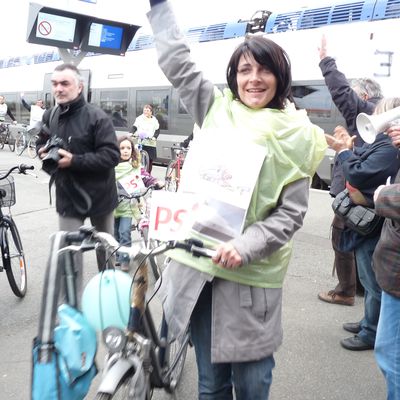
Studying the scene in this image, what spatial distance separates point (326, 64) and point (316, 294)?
2.02 meters

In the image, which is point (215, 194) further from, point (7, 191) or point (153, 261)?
point (7, 191)

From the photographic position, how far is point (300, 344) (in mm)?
3363

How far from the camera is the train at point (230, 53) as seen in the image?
907 centimetres

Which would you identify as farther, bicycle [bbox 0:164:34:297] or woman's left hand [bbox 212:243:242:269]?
bicycle [bbox 0:164:34:297]

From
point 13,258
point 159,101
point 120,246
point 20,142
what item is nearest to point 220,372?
point 120,246

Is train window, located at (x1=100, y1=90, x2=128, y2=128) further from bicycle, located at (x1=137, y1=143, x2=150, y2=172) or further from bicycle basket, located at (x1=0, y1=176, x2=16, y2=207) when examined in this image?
bicycle basket, located at (x1=0, y1=176, x2=16, y2=207)

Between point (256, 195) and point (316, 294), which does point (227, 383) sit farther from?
point (316, 294)

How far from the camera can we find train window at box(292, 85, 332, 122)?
7336mm

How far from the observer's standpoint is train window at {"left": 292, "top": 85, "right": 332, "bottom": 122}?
9828 millimetres

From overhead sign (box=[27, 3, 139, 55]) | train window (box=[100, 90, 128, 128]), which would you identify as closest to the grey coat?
overhead sign (box=[27, 3, 139, 55])

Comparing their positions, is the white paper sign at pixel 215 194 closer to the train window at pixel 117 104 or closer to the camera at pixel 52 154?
the camera at pixel 52 154

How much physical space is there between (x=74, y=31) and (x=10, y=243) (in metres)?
4.95

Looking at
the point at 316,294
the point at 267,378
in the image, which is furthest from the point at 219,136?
the point at 316,294

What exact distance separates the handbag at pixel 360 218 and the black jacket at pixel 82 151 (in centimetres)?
172
